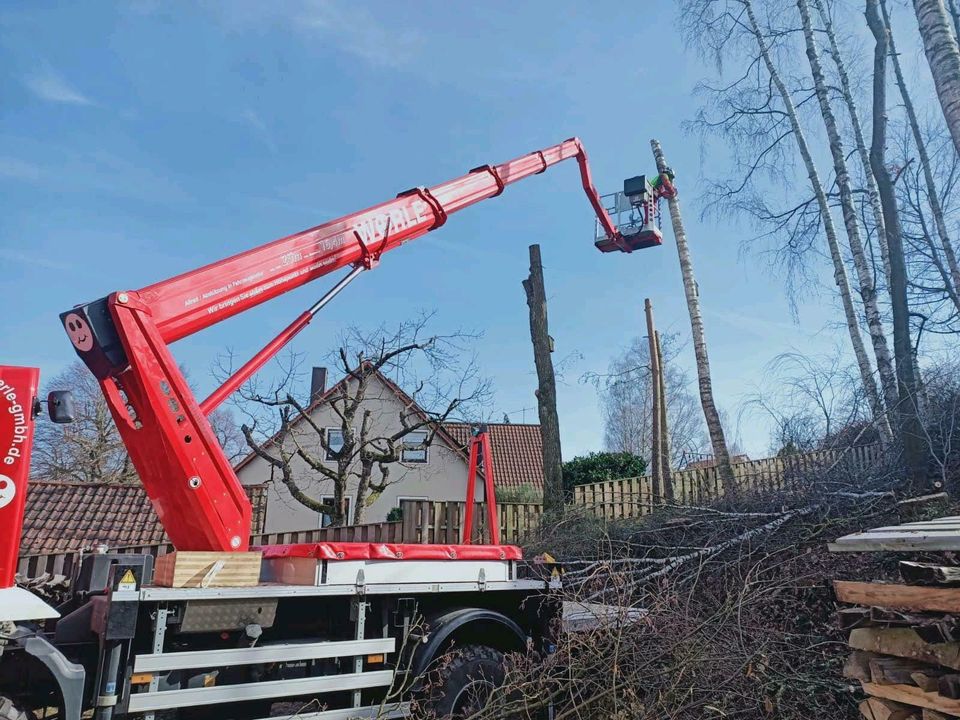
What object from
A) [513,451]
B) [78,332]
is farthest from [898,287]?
[513,451]

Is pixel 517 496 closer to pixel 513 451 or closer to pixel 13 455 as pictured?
pixel 513 451

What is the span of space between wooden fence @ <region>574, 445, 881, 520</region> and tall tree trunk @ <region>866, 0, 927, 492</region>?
0.82 metres

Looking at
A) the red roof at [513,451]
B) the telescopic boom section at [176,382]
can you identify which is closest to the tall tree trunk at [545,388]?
the telescopic boom section at [176,382]

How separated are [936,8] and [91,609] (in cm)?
938

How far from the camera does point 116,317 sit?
14.5ft

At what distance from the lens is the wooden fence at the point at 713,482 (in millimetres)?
8883

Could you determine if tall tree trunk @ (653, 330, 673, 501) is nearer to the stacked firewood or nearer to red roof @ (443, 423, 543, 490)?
the stacked firewood

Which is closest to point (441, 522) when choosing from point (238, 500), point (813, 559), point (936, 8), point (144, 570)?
point (813, 559)

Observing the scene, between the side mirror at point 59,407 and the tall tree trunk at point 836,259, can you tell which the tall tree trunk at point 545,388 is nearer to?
the tall tree trunk at point 836,259

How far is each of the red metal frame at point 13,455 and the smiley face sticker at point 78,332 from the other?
2.20 feet

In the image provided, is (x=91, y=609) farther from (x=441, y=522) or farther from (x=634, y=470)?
(x=634, y=470)

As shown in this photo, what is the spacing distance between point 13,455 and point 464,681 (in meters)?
3.20

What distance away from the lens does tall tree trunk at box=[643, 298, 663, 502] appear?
1451 centimetres

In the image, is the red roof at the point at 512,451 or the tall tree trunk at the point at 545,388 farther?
the red roof at the point at 512,451
